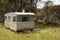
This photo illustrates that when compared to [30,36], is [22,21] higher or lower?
higher

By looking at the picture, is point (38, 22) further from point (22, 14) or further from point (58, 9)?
point (22, 14)

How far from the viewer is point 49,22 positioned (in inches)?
1054

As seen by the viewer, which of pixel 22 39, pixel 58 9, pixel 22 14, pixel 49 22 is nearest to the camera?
pixel 22 39

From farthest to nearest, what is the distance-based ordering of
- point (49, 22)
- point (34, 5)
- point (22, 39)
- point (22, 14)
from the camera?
point (34, 5) < point (49, 22) < point (22, 14) < point (22, 39)

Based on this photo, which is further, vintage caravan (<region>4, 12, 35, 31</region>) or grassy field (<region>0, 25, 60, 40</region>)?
vintage caravan (<region>4, 12, 35, 31</region>)

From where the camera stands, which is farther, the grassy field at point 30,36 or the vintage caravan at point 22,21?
the vintage caravan at point 22,21

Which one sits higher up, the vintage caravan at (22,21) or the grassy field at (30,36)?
the vintage caravan at (22,21)

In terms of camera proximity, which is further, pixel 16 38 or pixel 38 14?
pixel 38 14

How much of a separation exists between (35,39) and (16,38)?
1738mm

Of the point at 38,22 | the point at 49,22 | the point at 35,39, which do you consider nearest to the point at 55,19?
the point at 49,22

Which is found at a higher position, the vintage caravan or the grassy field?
the vintage caravan

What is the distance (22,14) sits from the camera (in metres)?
17.8

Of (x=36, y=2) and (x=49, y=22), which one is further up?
(x=36, y=2)

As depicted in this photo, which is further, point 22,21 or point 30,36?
point 22,21
